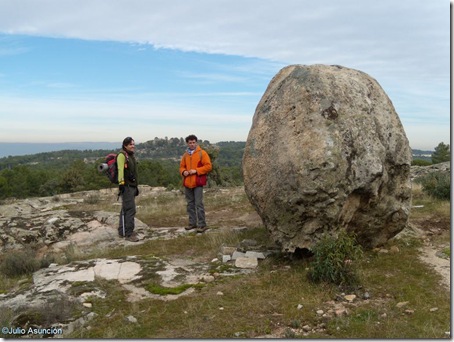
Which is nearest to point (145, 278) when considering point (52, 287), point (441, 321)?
point (52, 287)

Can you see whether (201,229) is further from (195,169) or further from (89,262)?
(89,262)

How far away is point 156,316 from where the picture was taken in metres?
5.73

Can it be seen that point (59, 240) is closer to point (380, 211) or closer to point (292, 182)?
point (292, 182)

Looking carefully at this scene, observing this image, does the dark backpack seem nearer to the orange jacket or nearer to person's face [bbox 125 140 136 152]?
person's face [bbox 125 140 136 152]

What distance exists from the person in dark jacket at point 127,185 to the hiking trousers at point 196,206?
1.46 meters

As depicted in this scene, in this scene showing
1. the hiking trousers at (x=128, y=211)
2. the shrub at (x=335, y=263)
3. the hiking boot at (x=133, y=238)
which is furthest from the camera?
the hiking trousers at (x=128, y=211)

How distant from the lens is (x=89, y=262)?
26.3 ft

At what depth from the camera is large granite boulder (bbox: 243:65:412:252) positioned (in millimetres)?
7250

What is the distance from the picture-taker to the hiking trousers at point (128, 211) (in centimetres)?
1052

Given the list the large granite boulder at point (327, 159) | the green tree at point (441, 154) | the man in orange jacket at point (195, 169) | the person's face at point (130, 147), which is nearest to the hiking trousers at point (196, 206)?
the man in orange jacket at point (195, 169)


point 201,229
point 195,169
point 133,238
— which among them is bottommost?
point 133,238

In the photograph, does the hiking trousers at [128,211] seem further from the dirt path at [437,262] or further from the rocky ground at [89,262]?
the dirt path at [437,262]

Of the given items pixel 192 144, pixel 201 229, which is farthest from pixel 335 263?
pixel 192 144

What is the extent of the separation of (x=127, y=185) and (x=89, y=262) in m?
2.80
